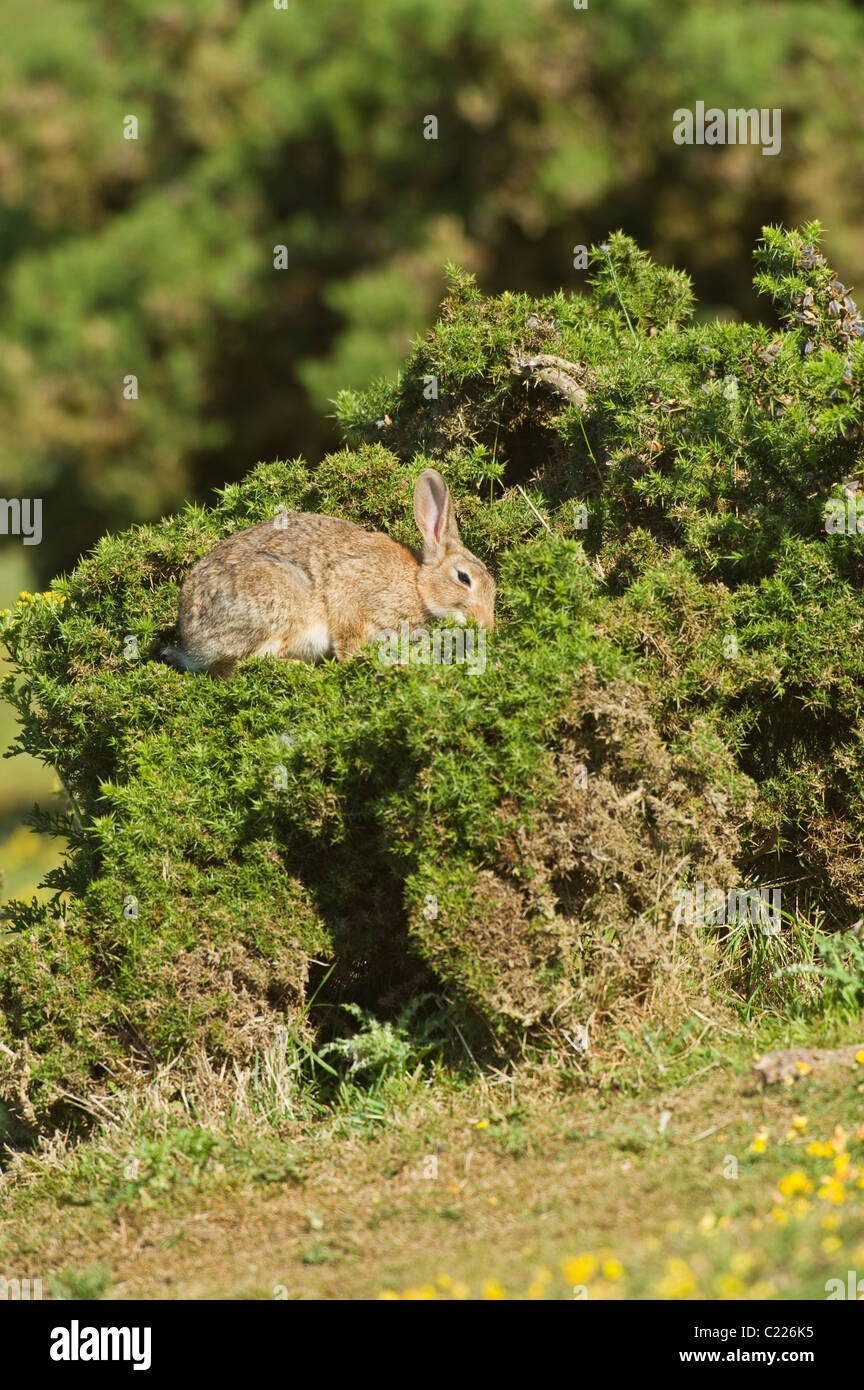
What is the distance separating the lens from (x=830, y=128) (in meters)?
11.6

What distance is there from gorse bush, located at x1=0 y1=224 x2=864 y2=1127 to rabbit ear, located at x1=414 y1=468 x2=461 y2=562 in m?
0.30

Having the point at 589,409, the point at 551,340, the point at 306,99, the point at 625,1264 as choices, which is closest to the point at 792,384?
the point at 589,409

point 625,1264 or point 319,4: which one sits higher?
point 319,4

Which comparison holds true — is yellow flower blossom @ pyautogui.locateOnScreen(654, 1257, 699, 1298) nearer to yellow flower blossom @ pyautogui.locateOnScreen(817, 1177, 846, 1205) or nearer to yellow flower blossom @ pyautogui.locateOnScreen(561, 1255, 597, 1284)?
yellow flower blossom @ pyautogui.locateOnScreen(561, 1255, 597, 1284)

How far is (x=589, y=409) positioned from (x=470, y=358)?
84 cm

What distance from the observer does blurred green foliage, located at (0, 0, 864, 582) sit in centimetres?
1154

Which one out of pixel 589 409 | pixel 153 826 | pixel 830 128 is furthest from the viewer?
pixel 830 128

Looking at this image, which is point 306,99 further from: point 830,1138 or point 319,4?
point 830,1138

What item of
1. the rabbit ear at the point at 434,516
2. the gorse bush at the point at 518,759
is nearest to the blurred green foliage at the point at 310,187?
the rabbit ear at the point at 434,516

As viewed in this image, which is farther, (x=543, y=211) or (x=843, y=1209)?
(x=543, y=211)

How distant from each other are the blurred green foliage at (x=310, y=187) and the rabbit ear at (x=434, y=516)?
4956 millimetres

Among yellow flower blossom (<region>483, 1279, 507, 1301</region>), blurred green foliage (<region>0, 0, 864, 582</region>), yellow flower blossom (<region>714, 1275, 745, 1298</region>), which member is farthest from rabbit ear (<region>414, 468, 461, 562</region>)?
blurred green foliage (<region>0, 0, 864, 582</region>)

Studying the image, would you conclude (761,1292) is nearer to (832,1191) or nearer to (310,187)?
(832,1191)

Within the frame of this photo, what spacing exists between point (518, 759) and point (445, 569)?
1804 mm
